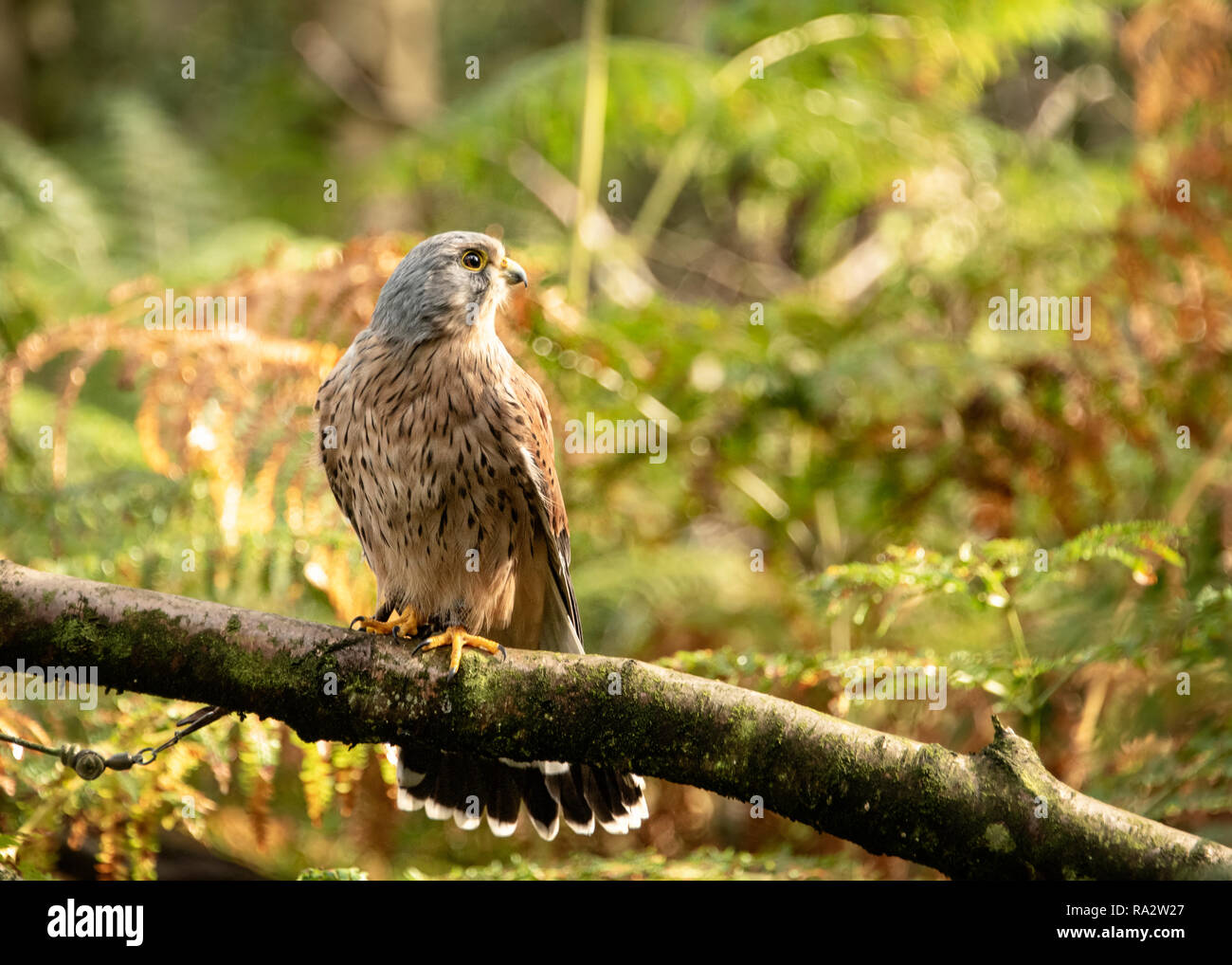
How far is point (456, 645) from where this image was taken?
2.28 metres

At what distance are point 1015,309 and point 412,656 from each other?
3445 millimetres

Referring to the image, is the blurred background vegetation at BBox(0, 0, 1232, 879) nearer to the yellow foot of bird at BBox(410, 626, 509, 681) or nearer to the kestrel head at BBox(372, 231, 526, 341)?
the yellow foot of bird at BBox(410, 626, 509, 681)

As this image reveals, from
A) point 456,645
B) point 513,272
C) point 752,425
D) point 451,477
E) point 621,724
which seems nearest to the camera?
point 621,724

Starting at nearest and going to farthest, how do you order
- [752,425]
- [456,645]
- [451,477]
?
[456,645] < [451,477] < [752,425]

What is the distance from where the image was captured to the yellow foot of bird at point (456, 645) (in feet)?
7.30

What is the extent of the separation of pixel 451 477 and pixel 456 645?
0.59 metres

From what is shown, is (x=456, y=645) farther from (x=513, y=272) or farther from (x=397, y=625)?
(x=513, y=272)

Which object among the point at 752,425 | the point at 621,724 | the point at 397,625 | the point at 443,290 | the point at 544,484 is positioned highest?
the point at 443,290

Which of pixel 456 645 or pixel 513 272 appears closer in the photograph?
pixel 456 645

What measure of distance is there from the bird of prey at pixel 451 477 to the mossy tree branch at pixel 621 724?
20.1 inches

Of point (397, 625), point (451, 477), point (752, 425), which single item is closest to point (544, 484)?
point (451, 477)

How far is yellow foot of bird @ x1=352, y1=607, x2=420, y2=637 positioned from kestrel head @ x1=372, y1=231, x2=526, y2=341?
0.70m

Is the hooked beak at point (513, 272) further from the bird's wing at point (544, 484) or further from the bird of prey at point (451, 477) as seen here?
the bird's wing at point (544, 484)

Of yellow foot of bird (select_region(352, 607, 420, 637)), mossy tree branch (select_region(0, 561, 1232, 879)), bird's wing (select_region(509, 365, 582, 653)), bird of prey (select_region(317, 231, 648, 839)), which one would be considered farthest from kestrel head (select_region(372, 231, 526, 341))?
mossy tree branch (select_region(0, 561, 1232, 879))
